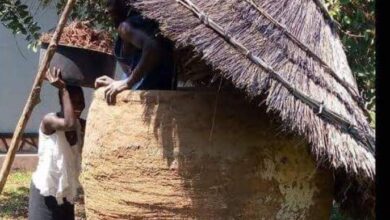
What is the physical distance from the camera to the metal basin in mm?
4660

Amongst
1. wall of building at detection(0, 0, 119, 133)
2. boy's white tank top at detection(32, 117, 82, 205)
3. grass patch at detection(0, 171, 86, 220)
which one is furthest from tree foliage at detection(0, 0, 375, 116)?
wall of building at detection(0, 0, 119, 133)

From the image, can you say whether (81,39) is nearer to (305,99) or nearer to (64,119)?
(64,119)

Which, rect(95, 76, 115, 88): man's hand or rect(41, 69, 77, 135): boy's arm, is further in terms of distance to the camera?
rect(41, 69, 77, 135): boy's arm

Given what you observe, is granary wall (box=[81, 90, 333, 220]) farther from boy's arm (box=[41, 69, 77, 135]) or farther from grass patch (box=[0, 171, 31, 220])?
grass patch (box=[0, 171, 31, 220])

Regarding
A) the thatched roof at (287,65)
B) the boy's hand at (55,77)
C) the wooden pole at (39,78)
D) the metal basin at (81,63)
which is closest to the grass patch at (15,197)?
the boy's hand at (55,77)

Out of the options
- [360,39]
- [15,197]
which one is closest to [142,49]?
[360,39]

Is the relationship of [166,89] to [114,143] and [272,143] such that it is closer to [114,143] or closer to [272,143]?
[114,143]

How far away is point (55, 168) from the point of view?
16.9ft

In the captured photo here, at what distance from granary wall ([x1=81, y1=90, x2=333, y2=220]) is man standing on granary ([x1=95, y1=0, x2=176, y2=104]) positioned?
115mm

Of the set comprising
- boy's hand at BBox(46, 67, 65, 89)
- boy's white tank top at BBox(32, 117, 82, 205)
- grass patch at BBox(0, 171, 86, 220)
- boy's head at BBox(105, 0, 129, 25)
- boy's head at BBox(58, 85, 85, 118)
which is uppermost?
boy's head at BBox(105, 0, 129, 25)

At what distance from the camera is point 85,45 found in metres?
4.71

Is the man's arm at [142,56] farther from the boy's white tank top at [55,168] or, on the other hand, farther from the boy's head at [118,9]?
the boy's white tank top at [55,168]
